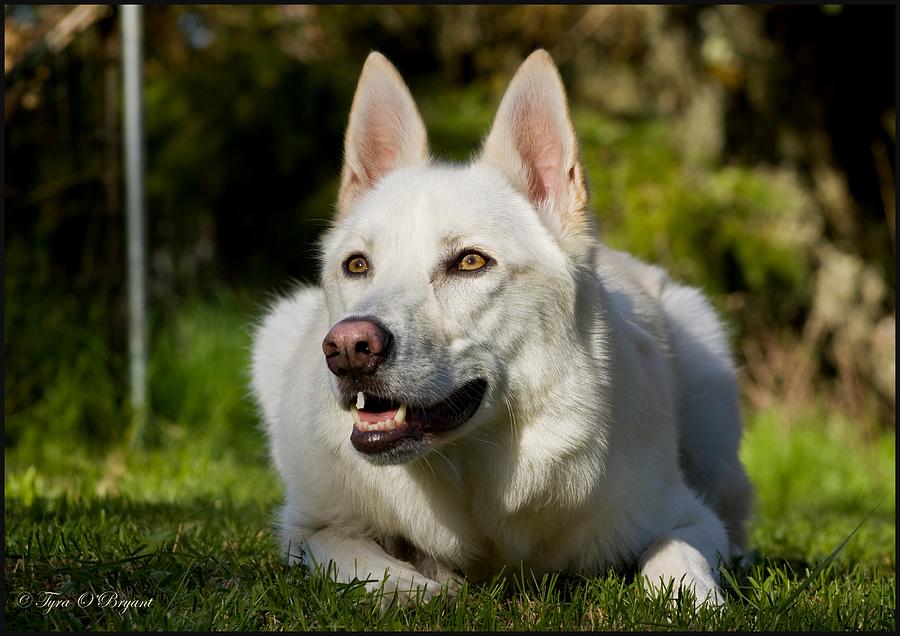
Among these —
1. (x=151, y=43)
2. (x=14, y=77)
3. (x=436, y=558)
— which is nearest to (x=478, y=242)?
(x=436, y=558)

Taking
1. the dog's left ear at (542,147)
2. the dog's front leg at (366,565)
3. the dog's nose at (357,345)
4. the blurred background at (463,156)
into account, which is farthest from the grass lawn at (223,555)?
the dog's left ear at (542,147)

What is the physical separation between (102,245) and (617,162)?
4865 mm

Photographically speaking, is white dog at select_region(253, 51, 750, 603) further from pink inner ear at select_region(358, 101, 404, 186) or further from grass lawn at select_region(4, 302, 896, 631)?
grass lawn at select_region(4, 302, 896, 631)

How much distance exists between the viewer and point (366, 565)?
3166mm

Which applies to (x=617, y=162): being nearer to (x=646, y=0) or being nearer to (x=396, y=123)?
(x=646, y=0)

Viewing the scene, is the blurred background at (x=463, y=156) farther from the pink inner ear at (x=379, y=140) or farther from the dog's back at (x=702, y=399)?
the pink inner ear at (x=379, y=140)

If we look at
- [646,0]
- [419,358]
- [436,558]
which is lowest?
[436,558]

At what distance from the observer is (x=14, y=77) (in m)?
5.77

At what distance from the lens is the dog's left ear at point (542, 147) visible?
3.47 metres

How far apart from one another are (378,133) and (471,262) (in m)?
0.87

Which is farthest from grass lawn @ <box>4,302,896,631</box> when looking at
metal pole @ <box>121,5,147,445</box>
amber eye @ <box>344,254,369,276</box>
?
amber eye @ <box>344,254,369,276</box>

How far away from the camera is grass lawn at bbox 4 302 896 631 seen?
9.23 ft

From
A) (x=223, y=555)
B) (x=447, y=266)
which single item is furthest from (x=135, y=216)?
(x=447, y=266)

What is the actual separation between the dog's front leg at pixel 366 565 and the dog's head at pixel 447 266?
38cm
